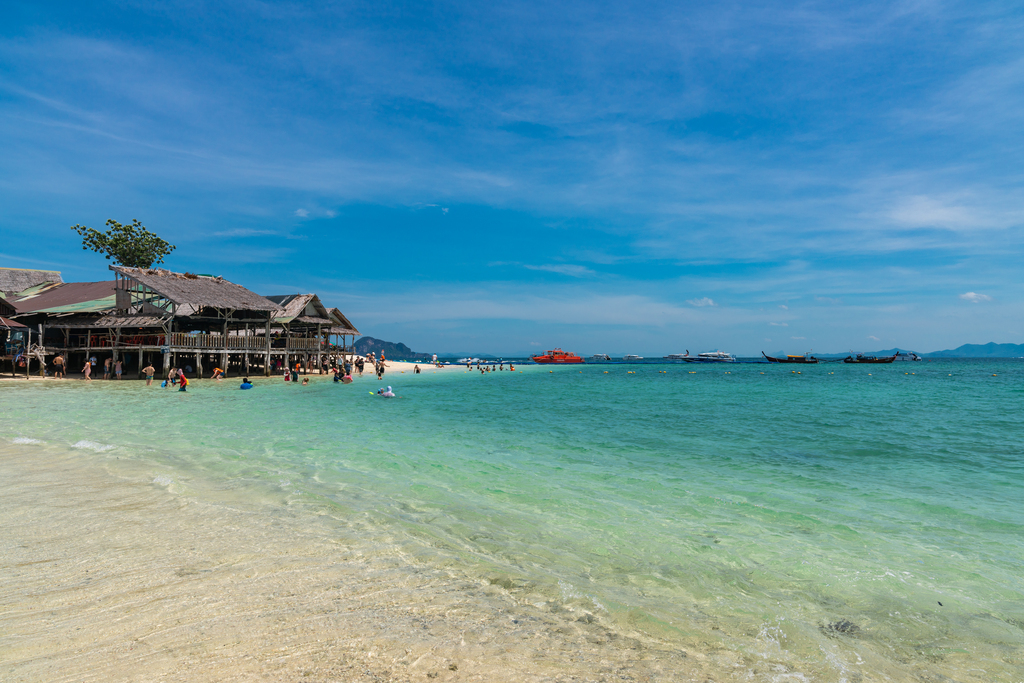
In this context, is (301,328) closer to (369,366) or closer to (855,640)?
(369,366)

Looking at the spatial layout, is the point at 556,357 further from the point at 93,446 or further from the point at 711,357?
the point at 93,446

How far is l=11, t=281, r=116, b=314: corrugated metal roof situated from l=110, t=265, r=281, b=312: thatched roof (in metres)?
4.06

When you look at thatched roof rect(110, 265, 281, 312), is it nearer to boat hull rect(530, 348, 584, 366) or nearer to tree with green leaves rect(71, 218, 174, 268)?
tree with green leaves rect(71, 218, 174, 268)

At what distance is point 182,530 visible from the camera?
6.41 meters

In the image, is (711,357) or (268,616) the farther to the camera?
(711,357)

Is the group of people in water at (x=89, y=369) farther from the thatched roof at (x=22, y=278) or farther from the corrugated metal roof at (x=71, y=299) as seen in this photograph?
the thatched roof at (x=22, y=278)

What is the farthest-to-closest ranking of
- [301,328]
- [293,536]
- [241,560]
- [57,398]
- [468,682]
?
[301,328], [57,398], [293,536], [241,560], [468,682]

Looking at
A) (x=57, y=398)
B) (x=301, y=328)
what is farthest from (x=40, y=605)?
(x=301, y=328)

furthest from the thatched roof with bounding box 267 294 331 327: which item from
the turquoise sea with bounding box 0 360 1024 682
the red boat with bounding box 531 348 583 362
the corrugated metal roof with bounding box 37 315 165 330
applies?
the red boat with bounding box 531 348 583 362

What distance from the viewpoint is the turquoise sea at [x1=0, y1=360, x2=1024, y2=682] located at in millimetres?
4676

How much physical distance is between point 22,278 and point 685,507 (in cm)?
6314

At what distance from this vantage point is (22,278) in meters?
48.5

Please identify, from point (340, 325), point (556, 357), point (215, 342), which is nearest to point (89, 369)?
point (215, 342)

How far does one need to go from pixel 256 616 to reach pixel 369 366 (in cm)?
6298
